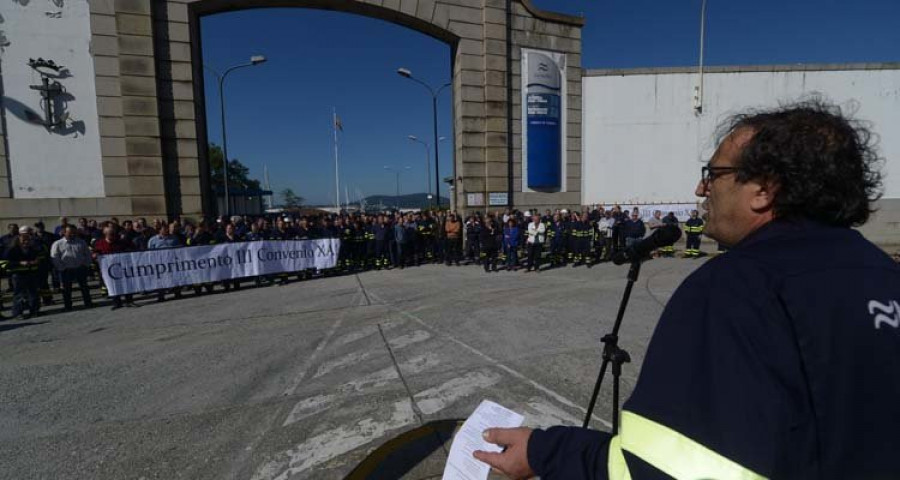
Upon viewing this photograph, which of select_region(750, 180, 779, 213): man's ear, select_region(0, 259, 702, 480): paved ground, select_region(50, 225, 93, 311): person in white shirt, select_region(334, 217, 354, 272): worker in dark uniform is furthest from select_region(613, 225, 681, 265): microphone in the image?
select_region(334, 217, 354, 272): worker in dark uniform

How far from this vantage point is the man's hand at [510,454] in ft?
4.41

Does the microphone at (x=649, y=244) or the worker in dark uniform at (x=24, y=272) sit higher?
the microphone at (x=649, y=244)

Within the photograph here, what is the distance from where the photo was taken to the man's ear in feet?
3.74

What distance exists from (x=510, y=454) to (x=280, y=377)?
434 cm

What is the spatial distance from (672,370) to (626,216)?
50.3 feet

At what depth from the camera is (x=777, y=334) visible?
0.88 meters

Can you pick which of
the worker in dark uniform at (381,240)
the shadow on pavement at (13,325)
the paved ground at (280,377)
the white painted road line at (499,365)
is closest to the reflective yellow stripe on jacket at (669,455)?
the paved ground at (280,377)

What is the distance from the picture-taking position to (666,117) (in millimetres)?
18656

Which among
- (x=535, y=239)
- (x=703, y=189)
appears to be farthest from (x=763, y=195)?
(x=535, y=239)

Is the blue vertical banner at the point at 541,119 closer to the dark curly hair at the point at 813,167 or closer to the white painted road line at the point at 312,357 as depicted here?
the white painted road line at the point at 312,357

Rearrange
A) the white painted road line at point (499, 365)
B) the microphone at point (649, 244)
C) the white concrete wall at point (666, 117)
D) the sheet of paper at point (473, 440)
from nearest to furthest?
the sheet of paper at point (473, 440), the microphone at point (649, 244), the white painted road line at point (499, 365), the white concrete wall at point (666, 117)

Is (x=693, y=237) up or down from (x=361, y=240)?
down

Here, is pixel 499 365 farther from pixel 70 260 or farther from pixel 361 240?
pixel 70 260

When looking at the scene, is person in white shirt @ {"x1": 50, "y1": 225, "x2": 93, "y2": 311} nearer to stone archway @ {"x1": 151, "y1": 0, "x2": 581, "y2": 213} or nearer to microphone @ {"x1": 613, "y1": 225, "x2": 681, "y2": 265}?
stone archway @ {"x1": 151, "y1": 0, "x2": 581, "y2": 213}
